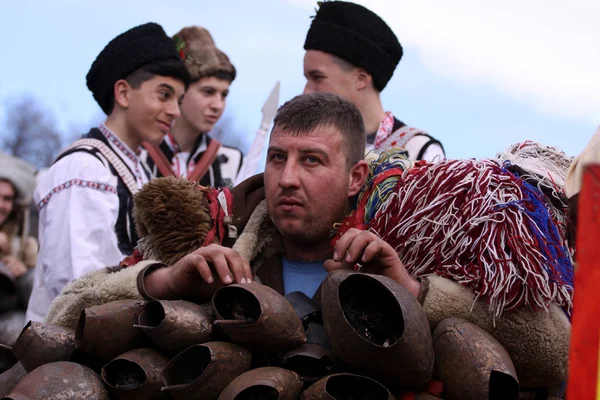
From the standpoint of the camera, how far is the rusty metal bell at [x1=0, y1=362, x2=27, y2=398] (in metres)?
2.97

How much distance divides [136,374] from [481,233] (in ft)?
3.95

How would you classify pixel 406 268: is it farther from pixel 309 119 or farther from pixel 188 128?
pixel 188 128

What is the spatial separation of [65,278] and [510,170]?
91.5 inches

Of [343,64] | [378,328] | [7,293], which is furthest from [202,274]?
[7,293]

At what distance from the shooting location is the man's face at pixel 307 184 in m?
3.35

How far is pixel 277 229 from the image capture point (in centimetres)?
355

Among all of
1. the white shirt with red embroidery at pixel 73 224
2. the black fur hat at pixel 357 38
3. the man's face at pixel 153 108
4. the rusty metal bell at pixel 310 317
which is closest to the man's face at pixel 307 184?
the rusty metal bell at pixel 310 317

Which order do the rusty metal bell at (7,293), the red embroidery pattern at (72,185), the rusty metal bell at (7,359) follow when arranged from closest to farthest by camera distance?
the rusty metal bell at (7,359) < the red embroidery pattern at (72,185) < the rusty metal bell at (7,293)

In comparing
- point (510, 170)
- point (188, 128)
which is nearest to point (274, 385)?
point (510, 170)

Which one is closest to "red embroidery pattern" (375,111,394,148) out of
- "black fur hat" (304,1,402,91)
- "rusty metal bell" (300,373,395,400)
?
"black fur hat" (304,1,402,91)

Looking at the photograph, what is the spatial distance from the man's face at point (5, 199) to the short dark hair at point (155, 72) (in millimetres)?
1502

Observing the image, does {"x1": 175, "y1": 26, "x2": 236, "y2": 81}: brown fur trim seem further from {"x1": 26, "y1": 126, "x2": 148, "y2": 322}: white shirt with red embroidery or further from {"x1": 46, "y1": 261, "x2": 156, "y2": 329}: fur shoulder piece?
{"x1": 46, "y1": 261, "x2": 156, "y2": 329}: fur shoulder piece

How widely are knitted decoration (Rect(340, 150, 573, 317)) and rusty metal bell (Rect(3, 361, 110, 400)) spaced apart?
1.11 metres

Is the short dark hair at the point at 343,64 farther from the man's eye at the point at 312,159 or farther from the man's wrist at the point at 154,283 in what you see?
the man's wrist at the point at 154,283
